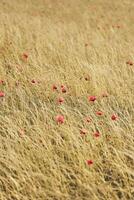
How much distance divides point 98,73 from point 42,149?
279 centimetres

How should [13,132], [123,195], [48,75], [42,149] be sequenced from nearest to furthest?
1. [123,195]
2. [42,149]
3. [13,132]
4. [48,75]

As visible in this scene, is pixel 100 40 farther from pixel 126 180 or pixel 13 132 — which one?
pixel 126 180

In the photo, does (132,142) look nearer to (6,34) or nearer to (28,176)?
(28,176)

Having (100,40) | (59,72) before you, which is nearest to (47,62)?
(59,72)

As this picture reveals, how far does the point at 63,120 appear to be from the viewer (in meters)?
3.99

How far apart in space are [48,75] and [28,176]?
306 cm

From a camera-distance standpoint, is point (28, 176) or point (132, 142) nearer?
point (28, 176)

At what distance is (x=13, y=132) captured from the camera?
13.4 ft

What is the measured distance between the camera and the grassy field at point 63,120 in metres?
3.38

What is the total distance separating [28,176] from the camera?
11.0ft

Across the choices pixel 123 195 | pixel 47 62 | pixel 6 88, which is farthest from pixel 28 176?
pixel 47 62

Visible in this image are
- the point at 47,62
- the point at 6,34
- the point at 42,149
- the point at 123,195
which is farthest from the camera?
the point at 6,34

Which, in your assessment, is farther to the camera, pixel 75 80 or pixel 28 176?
pixel 75 80

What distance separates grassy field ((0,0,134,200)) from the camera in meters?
3.38
